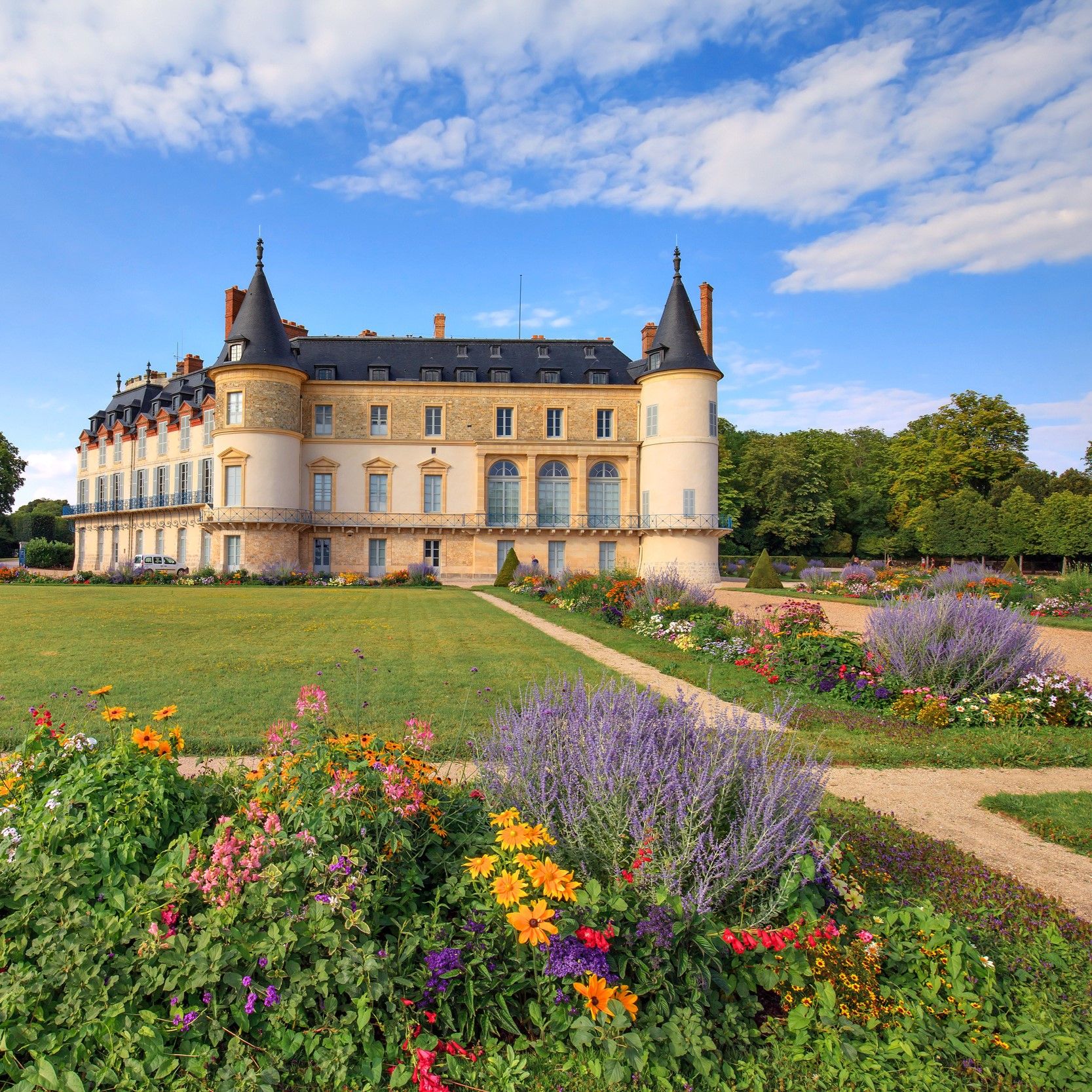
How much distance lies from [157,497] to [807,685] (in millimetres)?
37108

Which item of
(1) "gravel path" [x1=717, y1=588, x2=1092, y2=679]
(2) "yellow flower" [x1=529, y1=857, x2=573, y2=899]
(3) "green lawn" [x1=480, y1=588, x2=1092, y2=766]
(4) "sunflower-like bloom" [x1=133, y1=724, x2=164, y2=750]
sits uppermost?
(4) "sunflower-like bloom" [x1=133, y1=724, x2=164, y2=750]

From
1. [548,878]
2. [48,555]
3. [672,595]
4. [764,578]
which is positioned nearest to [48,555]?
[48,555]

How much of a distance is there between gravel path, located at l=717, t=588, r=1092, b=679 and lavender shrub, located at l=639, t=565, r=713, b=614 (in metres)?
1.39

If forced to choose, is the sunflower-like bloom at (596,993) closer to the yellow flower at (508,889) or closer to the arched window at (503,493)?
the yellow flower at (508,889)

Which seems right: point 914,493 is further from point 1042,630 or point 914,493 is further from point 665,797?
point 665,797

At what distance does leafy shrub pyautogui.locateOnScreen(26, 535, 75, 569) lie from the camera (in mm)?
39281

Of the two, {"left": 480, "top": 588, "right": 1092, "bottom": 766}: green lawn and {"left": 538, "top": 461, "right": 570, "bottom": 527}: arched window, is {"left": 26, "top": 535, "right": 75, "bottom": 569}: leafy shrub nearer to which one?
{"left": 538, "top": 461, "right": 570, "bottom": 527}: arched window

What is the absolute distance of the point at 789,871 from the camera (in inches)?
115

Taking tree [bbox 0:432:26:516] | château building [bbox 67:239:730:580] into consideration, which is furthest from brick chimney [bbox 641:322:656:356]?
tree [bbox 0:432:26:516]

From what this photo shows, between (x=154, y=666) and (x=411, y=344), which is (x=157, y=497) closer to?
(x=411, y=344)

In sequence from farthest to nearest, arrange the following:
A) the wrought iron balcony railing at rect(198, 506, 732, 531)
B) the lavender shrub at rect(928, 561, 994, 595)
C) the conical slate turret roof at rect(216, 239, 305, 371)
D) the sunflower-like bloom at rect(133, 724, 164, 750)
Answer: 1. the wrought iron balcony railing at rect(198, 506, 732, 531)
2. the conical slate turret roof at rect(216, 239, 305, 371)
3. the lavender shrub at rect(928, 561, 994, 595)
4. the sunflower-like bloom at rect(133, 724, 164, 750)

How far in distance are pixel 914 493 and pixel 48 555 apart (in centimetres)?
5364

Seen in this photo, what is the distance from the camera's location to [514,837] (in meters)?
2.67

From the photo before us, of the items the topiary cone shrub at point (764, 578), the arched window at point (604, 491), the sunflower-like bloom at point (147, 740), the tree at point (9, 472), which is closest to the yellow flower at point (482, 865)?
the sunflower-like bloom at point (147, 740)
